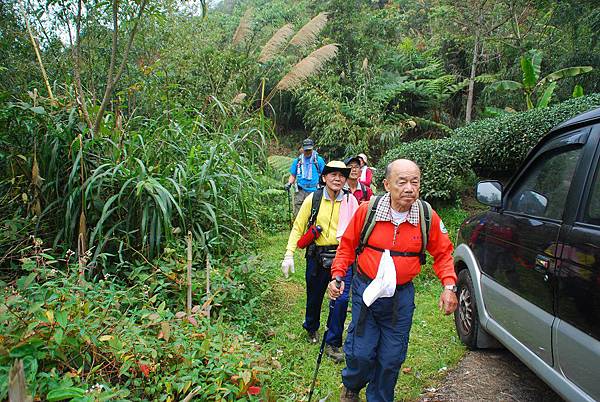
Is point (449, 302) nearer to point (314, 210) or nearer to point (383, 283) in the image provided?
point (383, 283)

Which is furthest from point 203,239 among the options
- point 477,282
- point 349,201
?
Result: point 477,282

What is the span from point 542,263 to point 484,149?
265 inches

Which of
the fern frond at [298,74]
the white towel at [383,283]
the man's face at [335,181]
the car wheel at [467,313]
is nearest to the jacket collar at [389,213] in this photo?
the white towel at [383,283]

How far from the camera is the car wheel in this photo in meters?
3.80

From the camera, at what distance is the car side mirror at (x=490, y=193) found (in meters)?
3.27

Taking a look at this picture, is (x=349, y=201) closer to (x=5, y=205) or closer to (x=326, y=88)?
(x=5, y=205)

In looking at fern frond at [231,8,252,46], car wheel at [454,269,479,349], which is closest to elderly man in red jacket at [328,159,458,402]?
car wheel at [454,269,479,349]

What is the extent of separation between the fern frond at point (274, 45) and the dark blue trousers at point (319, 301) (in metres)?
3.96

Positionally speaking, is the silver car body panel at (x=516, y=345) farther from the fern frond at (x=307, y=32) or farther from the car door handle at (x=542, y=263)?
the fern frond at (x=307, y=32)

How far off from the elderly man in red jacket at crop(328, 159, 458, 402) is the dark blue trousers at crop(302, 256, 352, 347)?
809 millimetres

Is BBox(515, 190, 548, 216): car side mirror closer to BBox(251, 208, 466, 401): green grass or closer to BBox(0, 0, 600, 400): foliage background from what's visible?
BBox(251, 208, 466, 401): green grass

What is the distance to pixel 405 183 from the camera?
2.70 metres

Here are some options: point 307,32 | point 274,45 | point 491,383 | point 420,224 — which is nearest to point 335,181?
point 420,224

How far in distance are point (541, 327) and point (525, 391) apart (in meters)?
1.01
